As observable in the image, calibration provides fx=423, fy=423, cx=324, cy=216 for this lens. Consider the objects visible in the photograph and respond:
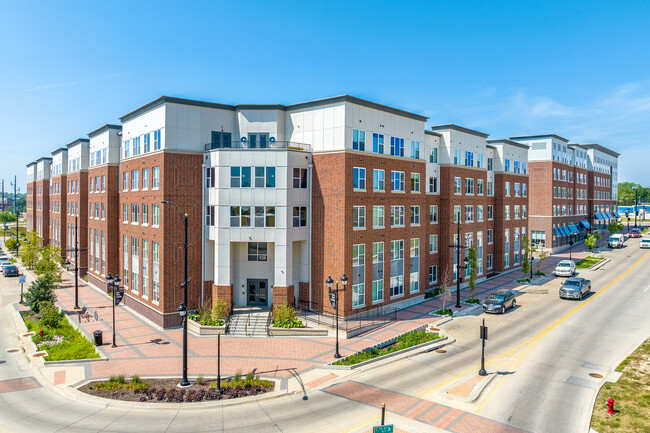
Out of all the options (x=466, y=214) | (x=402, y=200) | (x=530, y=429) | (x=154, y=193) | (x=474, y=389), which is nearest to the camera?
(x=530, y=429)

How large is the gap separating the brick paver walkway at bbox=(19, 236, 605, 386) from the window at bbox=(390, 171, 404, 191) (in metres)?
10.4

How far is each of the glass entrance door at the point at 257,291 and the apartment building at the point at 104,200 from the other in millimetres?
18745

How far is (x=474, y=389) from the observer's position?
1959 cm

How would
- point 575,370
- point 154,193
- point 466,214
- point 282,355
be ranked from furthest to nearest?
1. point 466,214
2. point 154,193
3. point 282,355
4. point 575,370

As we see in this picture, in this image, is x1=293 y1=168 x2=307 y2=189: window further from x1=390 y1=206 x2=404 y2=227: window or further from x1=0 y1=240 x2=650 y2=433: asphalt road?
x1=0 y1=240 x2=650 y2=433: asphalt road

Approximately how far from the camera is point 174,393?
19.5 meters

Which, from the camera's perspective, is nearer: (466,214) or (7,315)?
(7,315)

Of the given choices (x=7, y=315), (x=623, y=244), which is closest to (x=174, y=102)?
(x=7, y=315)

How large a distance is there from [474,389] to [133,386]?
16121 millimetres

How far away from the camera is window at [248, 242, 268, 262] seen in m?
34.0

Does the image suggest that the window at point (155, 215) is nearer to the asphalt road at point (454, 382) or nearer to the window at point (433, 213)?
the asphalt road at point (454, 382)

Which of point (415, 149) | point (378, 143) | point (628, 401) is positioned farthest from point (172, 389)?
point (415, 149)

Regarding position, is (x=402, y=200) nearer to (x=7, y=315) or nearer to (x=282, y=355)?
(x=282, y=355)

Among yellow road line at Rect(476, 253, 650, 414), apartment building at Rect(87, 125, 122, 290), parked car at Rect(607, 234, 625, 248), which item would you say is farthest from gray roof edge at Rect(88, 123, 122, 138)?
parked car at Rect(607, 234, 625, 248)
